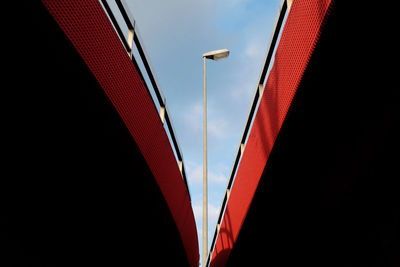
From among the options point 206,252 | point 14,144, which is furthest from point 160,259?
point 14,144

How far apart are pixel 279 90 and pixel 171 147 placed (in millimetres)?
2671

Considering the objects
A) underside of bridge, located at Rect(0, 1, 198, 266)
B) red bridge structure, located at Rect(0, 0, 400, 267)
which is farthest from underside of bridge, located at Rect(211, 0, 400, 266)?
underside of bridge, located at Rect(0, 1, 198, 266)

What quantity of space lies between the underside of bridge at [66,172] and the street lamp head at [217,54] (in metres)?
7.97

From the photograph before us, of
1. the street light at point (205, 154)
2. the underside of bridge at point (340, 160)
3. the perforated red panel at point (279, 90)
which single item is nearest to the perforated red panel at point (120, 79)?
the perforated red panel at point (279, 90)

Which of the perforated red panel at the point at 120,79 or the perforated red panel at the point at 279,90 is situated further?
the perforated red panel at the point at 279,90

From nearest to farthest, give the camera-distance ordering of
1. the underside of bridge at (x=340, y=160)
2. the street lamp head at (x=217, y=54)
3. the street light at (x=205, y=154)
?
1. the underside of bridge at (x=340, y=160)
2. the street light at (x=205, y=154)
3. the street lamp head at (x=217, y=54)

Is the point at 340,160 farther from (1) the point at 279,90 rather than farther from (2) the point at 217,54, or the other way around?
(2) the point at 217,54

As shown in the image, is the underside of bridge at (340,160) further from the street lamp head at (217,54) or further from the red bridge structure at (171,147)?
the street lamp head at (217,54)

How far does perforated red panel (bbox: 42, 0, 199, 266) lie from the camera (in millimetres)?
3455

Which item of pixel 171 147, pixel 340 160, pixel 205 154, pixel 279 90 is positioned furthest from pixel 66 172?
pixel 205 154

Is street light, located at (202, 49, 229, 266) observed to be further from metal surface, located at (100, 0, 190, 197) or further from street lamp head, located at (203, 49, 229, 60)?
metal surface, located at (100, 0, 190, 197)

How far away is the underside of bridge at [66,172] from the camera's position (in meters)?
3.75

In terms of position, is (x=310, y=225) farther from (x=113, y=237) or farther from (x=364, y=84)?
(x=113, y=237)

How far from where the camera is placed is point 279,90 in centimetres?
480
